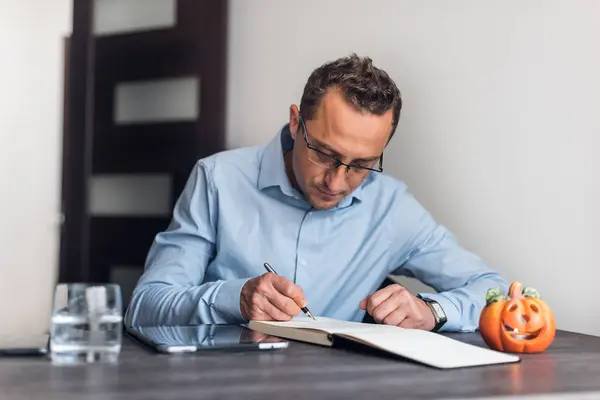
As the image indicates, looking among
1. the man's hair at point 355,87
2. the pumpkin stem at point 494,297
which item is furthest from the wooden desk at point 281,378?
the man's hair at point 355,87

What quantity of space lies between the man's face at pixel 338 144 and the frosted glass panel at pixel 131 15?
4.70 feet

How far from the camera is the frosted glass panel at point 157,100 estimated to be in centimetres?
324

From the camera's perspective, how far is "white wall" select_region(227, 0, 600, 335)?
1.99 meters

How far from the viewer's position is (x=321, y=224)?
7.27 ft

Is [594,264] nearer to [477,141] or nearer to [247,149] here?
[477,141]

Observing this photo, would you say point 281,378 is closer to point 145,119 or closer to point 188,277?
point 188,277

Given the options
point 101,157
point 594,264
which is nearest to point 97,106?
point 101,157

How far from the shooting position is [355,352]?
4.48 ft

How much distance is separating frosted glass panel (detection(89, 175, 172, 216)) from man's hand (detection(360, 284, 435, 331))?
1735 mm

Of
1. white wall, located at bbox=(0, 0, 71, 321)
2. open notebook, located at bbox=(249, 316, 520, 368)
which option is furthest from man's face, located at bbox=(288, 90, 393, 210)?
white wall, located at bbox=(0, 0, 71, 321)

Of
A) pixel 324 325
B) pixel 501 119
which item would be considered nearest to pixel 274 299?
pixel 324 325

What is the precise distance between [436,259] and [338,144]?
47cm

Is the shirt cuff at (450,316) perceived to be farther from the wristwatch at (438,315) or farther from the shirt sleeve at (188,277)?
the shirt sleeve at (188,277)

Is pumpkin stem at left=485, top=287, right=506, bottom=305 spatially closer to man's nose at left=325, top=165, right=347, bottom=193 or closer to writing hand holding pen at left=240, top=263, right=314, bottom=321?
writing hand holding pen at left=240, top=263, right=314, bottom=321
